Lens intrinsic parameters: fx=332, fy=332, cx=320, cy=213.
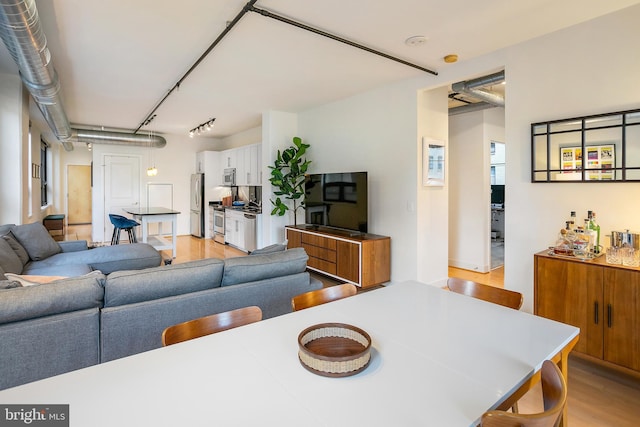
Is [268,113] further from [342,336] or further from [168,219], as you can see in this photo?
[342,336]

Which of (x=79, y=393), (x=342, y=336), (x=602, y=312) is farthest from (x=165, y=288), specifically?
(x=602, y=312)

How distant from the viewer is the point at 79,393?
988 millimetres

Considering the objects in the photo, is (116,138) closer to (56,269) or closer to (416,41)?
(56,269)

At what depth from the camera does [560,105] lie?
116 inches

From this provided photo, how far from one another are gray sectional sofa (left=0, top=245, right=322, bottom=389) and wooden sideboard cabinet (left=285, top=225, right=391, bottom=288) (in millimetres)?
1803

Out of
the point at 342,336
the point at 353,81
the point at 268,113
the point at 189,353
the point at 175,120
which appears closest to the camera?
the point at 189,353

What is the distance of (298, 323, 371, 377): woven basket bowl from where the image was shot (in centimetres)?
108

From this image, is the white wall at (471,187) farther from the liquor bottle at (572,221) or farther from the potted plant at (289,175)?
the potted plant at (289,175)

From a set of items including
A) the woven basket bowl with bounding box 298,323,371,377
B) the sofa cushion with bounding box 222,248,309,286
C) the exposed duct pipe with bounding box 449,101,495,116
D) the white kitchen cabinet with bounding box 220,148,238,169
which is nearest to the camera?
the woven basket bowl with bounding box 298,323,371,377

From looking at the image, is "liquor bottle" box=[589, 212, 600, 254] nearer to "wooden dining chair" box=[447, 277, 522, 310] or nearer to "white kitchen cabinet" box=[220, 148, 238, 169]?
"wooden dining chair" box=[447, 277, 522, 310]

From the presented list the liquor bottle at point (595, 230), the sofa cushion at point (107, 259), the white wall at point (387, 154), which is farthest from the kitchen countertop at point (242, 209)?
the liquor bottle at point (595, 230)

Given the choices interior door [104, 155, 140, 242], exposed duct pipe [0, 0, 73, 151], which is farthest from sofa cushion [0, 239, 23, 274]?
interior door [104, 155, 140, 242]

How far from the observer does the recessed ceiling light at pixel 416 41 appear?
3.09 metres

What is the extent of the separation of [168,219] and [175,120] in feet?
7.05
